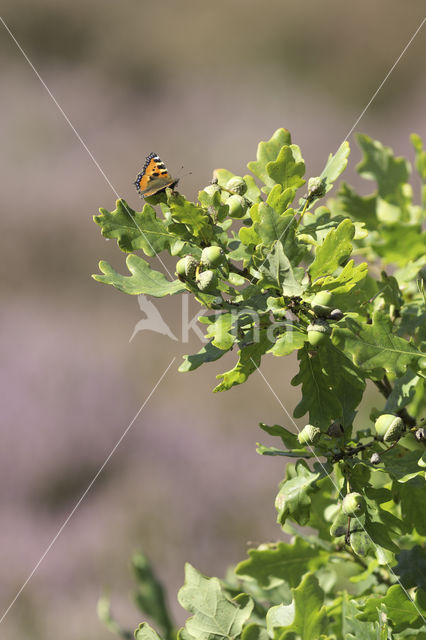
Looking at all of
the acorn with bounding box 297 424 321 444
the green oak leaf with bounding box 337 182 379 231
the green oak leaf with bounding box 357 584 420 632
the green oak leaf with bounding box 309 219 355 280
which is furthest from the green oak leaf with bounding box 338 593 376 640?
the green oak leaf with bounding box 337 182 379 231

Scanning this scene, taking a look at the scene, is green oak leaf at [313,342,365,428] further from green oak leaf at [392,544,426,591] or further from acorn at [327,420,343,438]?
green oak leaf at [392,544,426,591]

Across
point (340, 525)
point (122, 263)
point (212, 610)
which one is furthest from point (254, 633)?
point (122, 263)

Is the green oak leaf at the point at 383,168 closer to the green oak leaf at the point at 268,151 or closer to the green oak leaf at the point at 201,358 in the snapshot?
the green oak leaf at the point at 268,151

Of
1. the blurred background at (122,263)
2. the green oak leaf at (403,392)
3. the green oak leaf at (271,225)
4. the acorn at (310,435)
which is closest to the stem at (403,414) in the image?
the green oak leaf at (403,392)

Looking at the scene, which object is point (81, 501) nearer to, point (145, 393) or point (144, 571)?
point (145, 393)

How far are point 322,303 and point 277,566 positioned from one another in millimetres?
520

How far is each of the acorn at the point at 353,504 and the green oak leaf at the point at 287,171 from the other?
0.45m

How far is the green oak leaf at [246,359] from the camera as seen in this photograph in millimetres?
950

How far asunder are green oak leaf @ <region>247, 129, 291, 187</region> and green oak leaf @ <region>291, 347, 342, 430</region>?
32 cm

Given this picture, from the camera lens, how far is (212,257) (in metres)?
0.93

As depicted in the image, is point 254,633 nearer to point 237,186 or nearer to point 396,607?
point 396,607

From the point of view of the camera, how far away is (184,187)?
5117 mm

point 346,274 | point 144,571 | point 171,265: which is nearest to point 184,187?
point 171,265

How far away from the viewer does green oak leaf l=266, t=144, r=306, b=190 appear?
3.38 ft
